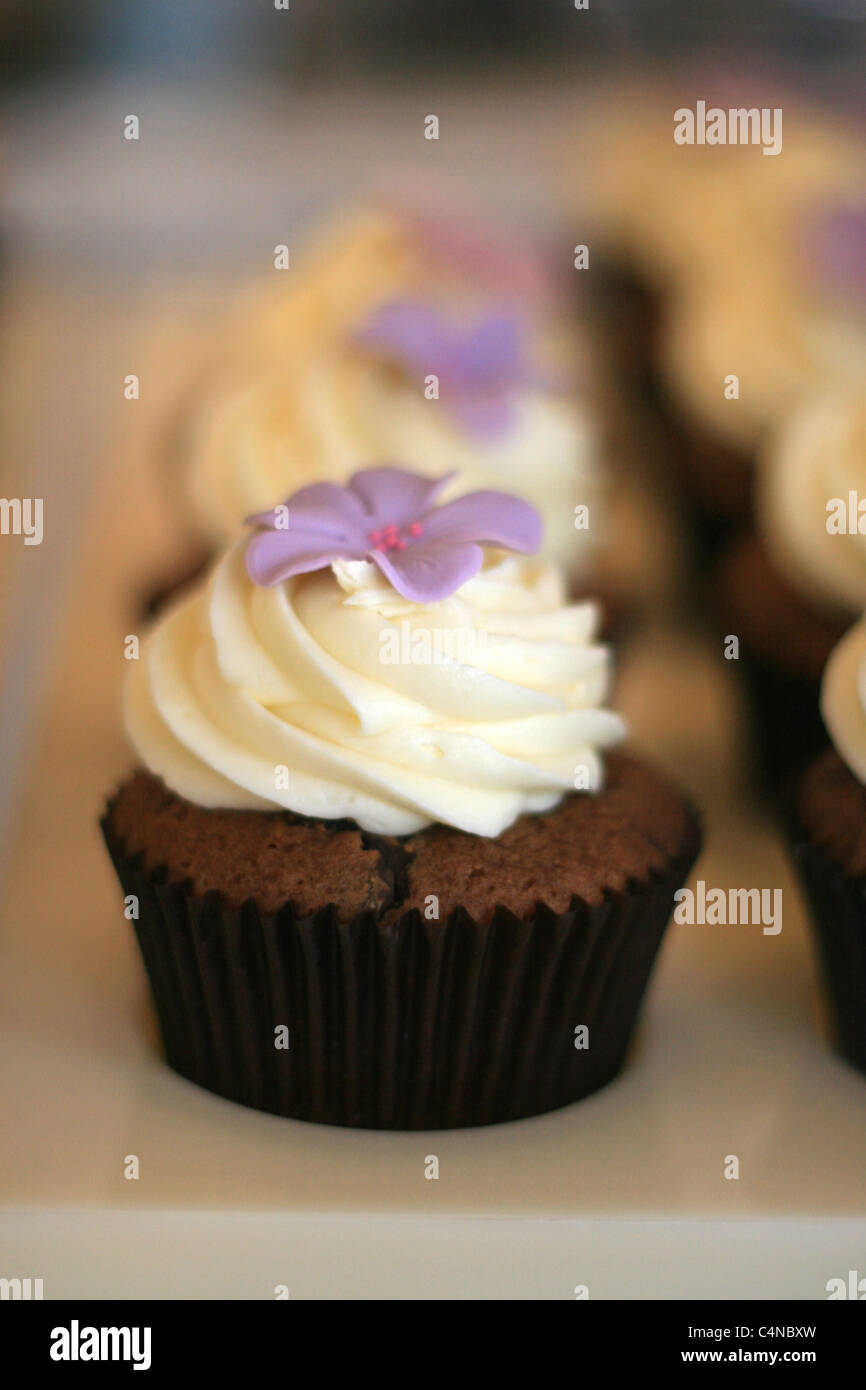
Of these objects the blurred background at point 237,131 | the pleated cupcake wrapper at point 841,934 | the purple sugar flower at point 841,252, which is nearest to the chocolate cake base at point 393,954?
the pleated cupcake wrapper at point 841,934

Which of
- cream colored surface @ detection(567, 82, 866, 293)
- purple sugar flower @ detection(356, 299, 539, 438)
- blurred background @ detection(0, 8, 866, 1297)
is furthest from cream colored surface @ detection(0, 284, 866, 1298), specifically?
A: cream colored surface @ detection(567, 82, 866, 293)

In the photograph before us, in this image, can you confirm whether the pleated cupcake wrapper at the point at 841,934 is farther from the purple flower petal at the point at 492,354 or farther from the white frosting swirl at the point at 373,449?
the purple flower petal at the point at 492,354

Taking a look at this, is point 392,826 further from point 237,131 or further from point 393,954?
point 237,131

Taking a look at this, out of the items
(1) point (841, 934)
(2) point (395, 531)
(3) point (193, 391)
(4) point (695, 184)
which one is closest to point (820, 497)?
(1) point (841, 934)

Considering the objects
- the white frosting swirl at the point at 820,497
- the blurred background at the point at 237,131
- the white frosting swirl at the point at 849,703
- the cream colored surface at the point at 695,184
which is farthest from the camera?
the blurred background at the point at 237,131
